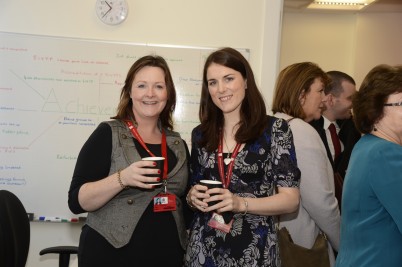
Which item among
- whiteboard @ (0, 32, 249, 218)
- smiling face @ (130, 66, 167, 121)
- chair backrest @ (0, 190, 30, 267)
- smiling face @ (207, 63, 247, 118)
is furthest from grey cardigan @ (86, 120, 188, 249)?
whiteboard @ (0, 32, 249, 218)

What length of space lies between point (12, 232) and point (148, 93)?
100 cm

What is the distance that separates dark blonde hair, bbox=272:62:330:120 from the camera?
2123mm

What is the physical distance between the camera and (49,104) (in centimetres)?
329

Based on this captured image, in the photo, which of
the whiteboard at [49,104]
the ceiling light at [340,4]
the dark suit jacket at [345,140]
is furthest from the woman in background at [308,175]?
the ceiling light at [340,4]

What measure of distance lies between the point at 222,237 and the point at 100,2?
8.26 ft

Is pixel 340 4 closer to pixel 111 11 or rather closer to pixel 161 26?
pixel 161 26

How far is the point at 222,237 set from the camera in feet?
4.92

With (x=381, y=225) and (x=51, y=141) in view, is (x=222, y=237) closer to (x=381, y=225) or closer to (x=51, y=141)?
(x=381, y=225)

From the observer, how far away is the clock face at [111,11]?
3322mm

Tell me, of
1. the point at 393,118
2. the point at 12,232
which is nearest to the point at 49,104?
the point at 12,232

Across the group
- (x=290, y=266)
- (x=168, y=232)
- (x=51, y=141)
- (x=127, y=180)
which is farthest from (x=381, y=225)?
(x=51, y=141)

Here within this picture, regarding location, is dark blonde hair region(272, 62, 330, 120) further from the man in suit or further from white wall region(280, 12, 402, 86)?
white wall region(280, 12, 402, 86)

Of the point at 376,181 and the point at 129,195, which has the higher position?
the point at 376,181

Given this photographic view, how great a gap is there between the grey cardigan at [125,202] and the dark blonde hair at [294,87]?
748 mm
